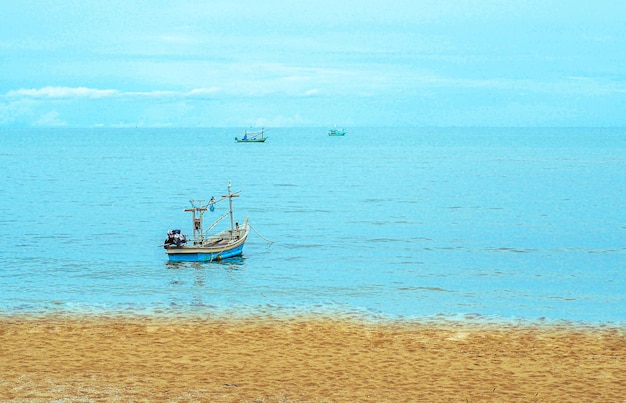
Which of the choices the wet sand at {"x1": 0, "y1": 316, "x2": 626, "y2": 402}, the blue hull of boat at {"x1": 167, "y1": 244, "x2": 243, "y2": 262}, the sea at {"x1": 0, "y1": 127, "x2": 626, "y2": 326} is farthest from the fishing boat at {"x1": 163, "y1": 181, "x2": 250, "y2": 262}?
the wet sand at {"x1": 0, "y1": 316, "x2": 626, "y2": 402}

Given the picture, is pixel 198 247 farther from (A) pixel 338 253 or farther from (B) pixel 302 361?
(B) pixel 302 361

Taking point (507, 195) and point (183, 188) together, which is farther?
point (183, 188)

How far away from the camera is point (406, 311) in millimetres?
25578

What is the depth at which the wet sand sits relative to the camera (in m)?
15.6

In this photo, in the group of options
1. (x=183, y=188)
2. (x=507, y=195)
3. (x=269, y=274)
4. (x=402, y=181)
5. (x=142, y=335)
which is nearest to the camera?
(x=142, y=335)

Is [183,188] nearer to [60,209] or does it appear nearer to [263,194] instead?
[263,194]

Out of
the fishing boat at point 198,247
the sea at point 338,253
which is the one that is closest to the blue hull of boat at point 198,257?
the fishing boat at point 198,247

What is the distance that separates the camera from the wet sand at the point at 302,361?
15562mm

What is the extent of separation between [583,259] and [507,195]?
3387 cm

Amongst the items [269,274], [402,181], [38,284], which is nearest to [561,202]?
[402,181]

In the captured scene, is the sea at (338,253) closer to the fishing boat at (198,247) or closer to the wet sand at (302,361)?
the fishing boat at (198,247)

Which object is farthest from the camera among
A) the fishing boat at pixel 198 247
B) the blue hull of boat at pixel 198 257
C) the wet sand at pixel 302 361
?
the blue hull of boat at pixel 198 257

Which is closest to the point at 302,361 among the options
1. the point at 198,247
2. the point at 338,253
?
the point at 198,247

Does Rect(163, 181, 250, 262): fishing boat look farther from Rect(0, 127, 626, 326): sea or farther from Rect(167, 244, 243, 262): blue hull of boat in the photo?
Rect(0, 127, 626, 326): sea
